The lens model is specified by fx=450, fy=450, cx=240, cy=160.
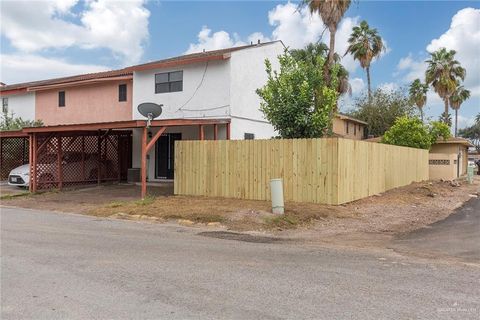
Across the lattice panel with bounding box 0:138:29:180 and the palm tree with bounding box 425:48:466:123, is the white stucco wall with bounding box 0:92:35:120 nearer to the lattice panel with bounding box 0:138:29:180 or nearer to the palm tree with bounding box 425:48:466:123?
the lattice panel with bounding box 0:138:29:180

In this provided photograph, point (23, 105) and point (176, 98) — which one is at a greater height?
point (23, 105)

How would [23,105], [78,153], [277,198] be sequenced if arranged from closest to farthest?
[277,198] → [78,153] → [23,105]

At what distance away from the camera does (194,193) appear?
48.9 ft

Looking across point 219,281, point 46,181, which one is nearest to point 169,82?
point 46,181

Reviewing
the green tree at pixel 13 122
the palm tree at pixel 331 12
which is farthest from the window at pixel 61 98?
the palm tree at pixel 331 12

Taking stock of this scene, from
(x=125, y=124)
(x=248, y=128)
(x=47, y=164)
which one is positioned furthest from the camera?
(x=248, y=128)

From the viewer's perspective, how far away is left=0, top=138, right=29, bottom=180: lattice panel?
2378 cm

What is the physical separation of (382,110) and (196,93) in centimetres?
2682

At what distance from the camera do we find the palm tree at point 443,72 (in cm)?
4156

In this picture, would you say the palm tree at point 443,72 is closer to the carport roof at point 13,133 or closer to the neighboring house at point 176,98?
the neighboring house at point 176,98

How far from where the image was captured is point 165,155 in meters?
20.5

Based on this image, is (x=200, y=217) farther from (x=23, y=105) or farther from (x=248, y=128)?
(x=23, y=105)

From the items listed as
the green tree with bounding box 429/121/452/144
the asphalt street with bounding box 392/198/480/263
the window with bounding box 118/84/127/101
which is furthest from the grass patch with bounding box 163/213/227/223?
the green tree with bounding box 429/121/452/144

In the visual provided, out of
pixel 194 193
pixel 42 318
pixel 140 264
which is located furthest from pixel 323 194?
pixel 42 318
